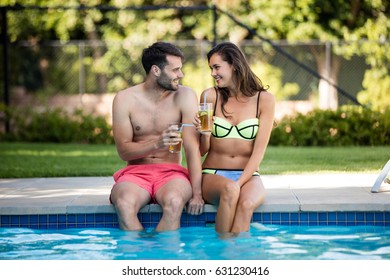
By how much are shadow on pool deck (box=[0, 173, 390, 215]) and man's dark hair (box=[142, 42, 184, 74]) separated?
3.61 feet

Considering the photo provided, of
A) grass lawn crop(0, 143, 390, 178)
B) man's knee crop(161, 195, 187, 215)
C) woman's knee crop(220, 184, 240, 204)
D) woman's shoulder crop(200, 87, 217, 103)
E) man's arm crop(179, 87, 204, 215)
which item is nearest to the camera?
woman's knee crop(220, 184, 240, 204)

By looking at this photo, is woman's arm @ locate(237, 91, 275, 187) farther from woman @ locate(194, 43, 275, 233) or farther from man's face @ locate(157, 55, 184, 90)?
man's face @ locate(157, 55, 184, 90)

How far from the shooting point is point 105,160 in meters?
9.56

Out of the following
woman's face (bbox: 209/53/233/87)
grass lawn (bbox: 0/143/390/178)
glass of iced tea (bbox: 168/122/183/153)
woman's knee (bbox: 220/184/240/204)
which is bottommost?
woman's knee (bbox: 220/184/240/204)

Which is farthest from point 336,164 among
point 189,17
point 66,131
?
point 189,17

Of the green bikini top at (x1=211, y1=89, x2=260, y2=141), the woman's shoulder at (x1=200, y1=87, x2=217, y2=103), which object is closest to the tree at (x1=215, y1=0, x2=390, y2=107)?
the woman's shoulder at (x1=200, y1=87, x2=217, y2=103)

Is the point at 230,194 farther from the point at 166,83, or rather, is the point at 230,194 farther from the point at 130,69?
the point at 130,69

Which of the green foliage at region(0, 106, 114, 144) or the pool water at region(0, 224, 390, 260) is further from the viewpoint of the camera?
the green foliage at region(0, 106, 114, 144)

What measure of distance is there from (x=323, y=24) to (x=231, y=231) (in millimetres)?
15957

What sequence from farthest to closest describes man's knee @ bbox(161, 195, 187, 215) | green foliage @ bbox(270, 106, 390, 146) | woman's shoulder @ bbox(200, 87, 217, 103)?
green foliage @ bbox(270, 106, 390, 146) < woman's shoulder @ bbox(200, 87, 217, 103) < man's knee @ bbox(161, 195, 187, 215)

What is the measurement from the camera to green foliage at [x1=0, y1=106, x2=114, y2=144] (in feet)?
40.8

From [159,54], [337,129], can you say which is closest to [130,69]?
[337,129]

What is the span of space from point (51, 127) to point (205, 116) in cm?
788

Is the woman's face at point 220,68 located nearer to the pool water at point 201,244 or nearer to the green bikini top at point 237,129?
the green bikini top at point 237,129
